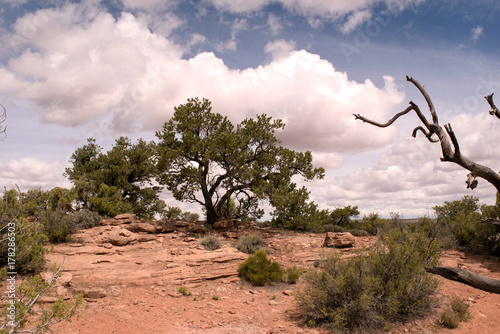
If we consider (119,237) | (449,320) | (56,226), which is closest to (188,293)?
(119,237)

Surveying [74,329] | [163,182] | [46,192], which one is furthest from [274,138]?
[74,329]

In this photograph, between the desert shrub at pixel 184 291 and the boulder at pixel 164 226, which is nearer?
the desert shrub at pixel 184 291

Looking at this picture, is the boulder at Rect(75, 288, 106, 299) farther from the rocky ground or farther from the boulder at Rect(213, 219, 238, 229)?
the boulder at Rect(213, 219, 238, 229)

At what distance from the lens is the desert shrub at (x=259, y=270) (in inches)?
432

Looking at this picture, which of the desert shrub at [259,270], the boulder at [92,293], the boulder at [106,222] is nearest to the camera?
the boulder at [92,293]

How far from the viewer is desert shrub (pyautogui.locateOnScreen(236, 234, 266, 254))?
585 inches

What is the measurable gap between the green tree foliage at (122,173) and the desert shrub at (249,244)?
12174 mm

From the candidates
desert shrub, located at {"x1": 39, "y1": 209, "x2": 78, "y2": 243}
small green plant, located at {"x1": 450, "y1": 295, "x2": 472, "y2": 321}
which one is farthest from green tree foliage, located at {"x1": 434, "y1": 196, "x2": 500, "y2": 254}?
desert shrub, located at {"x1": 39, "y1": 209, "x2": 78, "y2": 243}

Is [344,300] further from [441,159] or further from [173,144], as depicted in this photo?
[173,144]

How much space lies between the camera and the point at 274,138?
22.2 metres

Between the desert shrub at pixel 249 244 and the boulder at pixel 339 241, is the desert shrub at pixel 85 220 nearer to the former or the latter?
the desert shrub at pixel 249 244

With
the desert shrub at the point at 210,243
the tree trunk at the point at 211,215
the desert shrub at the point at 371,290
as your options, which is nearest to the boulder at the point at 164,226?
the tree trunk at the point at 211,215

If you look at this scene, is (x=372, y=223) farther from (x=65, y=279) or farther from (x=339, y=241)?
(x=65, y=279)

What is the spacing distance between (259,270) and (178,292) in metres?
2.99
